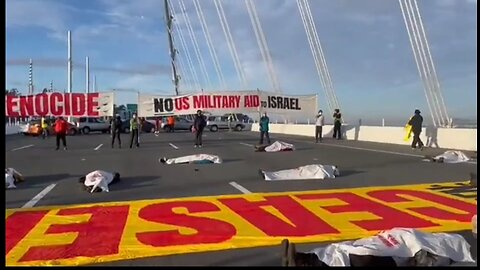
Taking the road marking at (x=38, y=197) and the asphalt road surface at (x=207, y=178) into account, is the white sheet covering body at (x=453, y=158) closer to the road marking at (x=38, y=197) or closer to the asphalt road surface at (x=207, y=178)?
the asphalt road surface at (x=207, y=178)

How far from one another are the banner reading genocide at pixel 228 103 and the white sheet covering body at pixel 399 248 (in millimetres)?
25870

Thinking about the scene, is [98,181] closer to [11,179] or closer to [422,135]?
[11,179]

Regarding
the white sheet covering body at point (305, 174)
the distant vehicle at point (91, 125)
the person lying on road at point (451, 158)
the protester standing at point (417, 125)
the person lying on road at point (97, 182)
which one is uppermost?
the protester standing at point (417, 125)

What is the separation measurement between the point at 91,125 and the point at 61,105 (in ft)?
72.2

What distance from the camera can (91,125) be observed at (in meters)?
48.2

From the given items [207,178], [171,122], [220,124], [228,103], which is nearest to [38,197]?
[207,178]

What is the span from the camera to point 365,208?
7.91 metres

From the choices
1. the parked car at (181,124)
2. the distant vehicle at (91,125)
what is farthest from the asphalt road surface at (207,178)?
the parked car at (181,124)

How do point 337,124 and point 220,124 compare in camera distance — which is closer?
point 337,124

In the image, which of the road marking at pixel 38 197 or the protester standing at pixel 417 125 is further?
the protester standing at pixel 417 125

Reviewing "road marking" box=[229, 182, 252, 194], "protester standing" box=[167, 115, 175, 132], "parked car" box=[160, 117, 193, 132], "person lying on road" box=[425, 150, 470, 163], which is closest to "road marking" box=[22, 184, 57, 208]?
"road marking" box=[229, 182, 252, 194]

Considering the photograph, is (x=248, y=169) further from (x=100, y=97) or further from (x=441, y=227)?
(x=100, y=97)

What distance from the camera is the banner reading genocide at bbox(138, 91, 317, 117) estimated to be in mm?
30344

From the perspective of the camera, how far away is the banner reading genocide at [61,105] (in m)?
26.7
